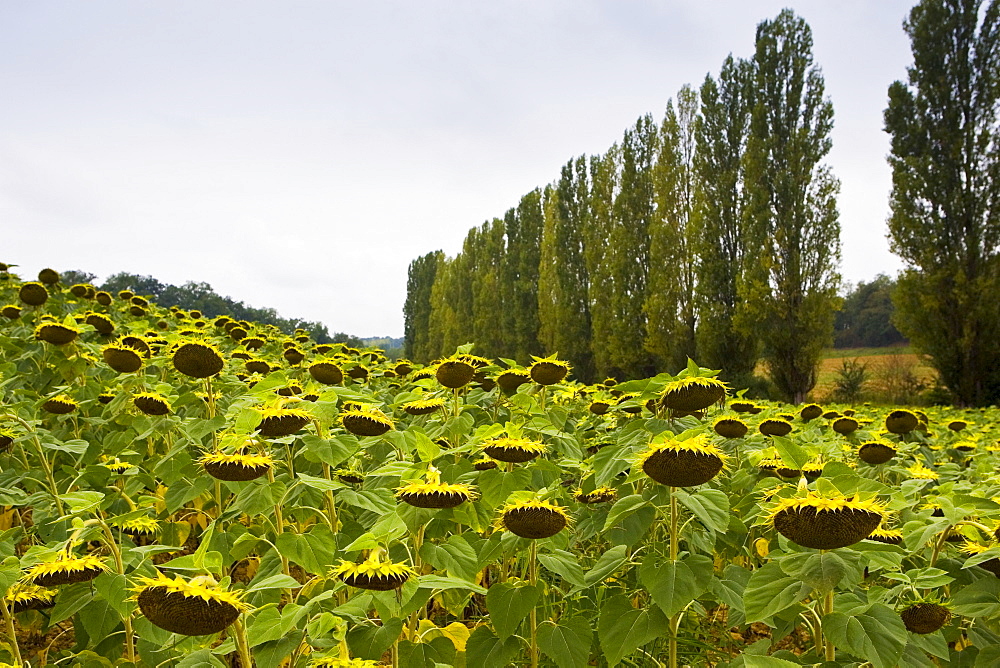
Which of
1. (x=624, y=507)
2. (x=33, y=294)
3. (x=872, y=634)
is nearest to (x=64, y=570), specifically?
(x=624, y=507)

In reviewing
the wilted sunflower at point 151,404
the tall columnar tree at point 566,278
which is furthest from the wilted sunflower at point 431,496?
the tall columnar tree at point 566,278

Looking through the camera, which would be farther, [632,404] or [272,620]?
[632,404]

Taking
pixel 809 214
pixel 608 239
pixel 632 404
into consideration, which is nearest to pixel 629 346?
pixel 608 239

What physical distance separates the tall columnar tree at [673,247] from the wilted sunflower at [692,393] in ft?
64.4

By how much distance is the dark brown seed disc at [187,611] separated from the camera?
3.01 feet

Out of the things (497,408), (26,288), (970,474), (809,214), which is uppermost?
(809,214)

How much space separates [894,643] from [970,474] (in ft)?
8.24

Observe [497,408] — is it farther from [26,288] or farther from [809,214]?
[809,214]

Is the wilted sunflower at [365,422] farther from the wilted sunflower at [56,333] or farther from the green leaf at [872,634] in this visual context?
the wilted sunflower at [56,333]

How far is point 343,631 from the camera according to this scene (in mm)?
1022

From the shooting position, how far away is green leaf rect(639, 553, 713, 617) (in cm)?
122

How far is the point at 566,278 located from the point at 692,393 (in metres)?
25.7

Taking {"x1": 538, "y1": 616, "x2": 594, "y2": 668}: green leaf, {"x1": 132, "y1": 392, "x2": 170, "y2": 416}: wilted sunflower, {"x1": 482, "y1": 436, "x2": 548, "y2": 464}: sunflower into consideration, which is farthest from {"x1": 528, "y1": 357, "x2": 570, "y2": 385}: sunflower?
{"x1": 132, "y1": 392, "x2": 170, "y2": 416}: wilted sunflower

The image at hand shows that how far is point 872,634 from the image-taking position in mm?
1119
